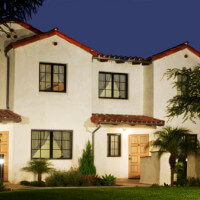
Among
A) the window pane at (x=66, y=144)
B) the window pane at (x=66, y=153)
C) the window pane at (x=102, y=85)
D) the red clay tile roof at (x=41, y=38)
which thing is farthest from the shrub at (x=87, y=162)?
the red clay tile roof at (x=41, y=38)

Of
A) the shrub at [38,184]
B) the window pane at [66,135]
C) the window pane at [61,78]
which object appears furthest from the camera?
the window pane at [61,78]

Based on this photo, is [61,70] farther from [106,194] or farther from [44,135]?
[106,194]

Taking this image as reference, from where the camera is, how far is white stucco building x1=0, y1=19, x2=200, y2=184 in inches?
957

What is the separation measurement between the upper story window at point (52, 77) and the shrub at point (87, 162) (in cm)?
296

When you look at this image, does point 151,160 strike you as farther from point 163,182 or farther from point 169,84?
point 169,84

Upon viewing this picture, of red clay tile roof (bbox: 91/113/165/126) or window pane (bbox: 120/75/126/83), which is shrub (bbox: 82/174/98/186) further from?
window pane (bbox: 120/75/126/83)

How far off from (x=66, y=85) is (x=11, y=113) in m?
3.03

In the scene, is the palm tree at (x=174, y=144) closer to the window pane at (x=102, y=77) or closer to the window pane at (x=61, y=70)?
the window pane at (x=102, y=77)

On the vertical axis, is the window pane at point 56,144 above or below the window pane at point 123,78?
below

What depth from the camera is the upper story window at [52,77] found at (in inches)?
985

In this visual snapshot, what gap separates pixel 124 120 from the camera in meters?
25.3

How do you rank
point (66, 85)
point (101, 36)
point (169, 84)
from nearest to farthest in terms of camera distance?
point (66, 85) → point (169, 84) → point (101, 36)

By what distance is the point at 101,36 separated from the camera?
122438 millimetres

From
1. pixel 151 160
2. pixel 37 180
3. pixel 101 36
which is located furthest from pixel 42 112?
pixel 101 36
